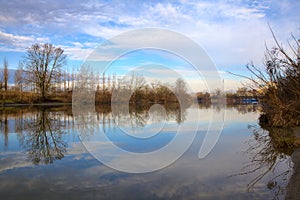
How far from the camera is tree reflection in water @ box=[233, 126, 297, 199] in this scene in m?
5.55

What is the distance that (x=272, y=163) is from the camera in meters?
7.32

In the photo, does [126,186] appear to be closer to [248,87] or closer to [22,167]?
[22,167]

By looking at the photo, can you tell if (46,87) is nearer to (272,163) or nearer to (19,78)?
(19,78)

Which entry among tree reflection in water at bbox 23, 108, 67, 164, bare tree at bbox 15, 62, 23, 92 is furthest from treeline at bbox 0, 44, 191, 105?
tree reflection in water at bbox 23, 108, 67, 164

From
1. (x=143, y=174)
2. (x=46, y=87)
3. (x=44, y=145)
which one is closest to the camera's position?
(x=143, y=174)

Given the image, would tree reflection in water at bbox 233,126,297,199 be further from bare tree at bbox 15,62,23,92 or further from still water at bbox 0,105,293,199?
bare tree at bbox 15,62,23,92

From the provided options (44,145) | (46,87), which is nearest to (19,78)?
(46,87)

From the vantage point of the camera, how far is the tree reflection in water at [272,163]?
5.55 m

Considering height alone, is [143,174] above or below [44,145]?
below

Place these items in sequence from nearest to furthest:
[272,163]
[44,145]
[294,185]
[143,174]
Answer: [294,185], [143,174], [272,163], [44,145]

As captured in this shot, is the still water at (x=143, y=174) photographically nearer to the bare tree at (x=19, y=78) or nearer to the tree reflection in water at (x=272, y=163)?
the tree reflection in water at (x=272, y=163)

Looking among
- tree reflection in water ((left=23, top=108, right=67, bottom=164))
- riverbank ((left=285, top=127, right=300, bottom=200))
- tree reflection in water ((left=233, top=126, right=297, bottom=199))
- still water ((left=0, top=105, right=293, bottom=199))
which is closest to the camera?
riverbank ((left=285, top=127, right=300, bottom=200))

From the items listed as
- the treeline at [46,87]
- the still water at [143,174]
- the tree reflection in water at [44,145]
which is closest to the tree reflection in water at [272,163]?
the still water at [143,174]

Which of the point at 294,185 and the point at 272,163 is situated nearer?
the point at 294,185
